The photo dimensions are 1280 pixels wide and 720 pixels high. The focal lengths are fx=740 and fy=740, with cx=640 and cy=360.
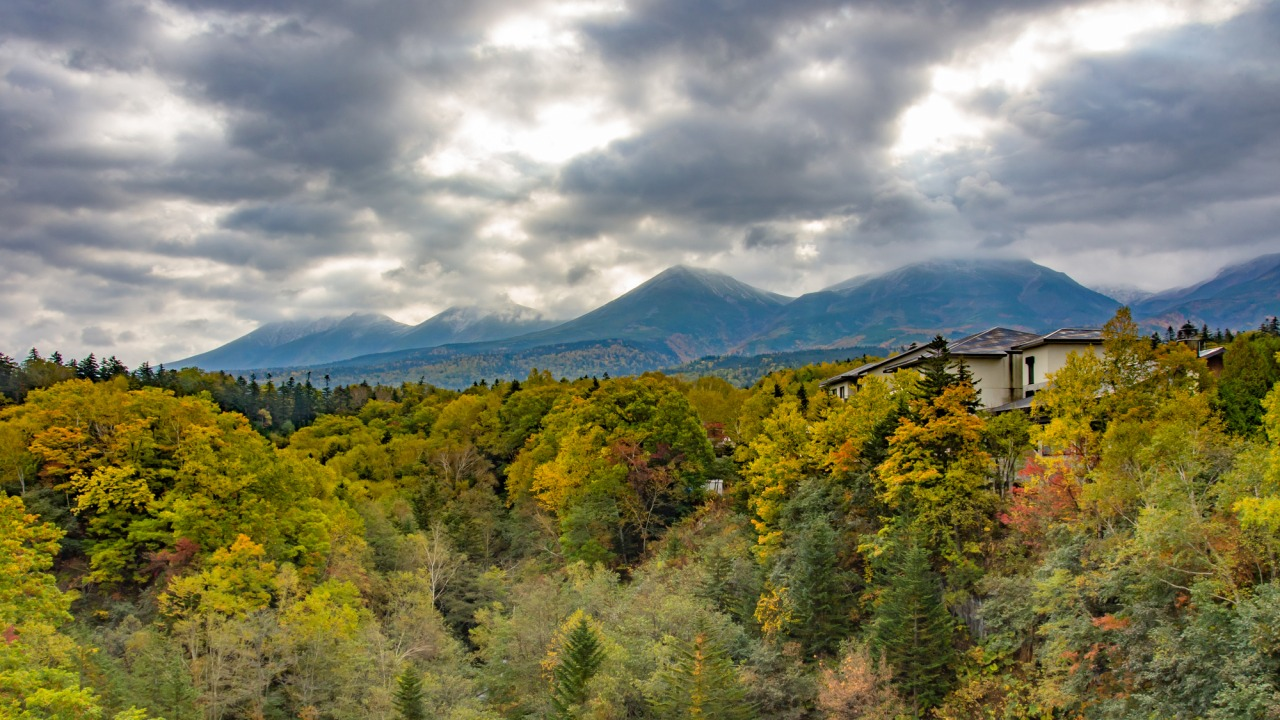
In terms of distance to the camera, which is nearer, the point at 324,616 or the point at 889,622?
the point at 889,622

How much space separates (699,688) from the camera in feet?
82.3

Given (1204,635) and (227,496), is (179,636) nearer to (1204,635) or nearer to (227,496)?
(227,496)

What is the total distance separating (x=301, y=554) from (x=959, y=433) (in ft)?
115

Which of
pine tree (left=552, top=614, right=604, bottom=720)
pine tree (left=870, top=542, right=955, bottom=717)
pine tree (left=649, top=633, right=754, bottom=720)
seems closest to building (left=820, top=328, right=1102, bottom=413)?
pine tree (left=870, top=542, right=955, bottom=717)

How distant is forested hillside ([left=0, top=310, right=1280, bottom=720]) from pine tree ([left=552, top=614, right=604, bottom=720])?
0.37 ft

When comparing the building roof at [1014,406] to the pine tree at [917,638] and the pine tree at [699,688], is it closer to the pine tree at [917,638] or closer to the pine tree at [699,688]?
the pine tree at [917,638]

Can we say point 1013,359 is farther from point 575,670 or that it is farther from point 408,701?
point 408,701

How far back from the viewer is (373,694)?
3089 cm

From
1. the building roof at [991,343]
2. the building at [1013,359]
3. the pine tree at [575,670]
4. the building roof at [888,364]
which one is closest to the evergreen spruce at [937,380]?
the building at [1013,359]

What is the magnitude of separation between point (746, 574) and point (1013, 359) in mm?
21850

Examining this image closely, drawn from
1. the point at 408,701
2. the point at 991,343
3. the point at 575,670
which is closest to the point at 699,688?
the point at 575,670

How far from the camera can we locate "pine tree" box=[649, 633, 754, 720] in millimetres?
25109

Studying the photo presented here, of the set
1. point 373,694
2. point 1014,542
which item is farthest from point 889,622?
point 373,694

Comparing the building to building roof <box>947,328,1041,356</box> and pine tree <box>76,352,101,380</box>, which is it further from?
pine tree <box>76,352,101,380</box>
